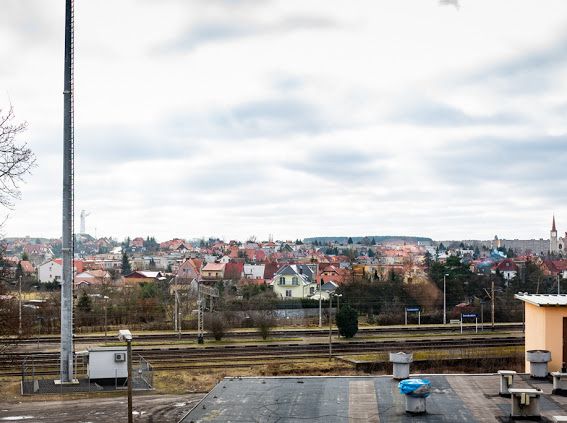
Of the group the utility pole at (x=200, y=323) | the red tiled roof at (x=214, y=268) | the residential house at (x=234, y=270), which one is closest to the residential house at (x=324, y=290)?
the utility pole at (x=200, y=323)

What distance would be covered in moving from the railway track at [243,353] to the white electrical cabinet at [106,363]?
300cm

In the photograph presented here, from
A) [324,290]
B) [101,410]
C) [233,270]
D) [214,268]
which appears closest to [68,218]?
[101,410]

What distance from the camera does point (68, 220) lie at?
92.7 ft

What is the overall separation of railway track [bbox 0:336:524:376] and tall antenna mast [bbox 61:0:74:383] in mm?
3891

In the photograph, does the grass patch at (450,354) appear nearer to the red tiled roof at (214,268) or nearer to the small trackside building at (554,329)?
the small trackside building at (554,329)

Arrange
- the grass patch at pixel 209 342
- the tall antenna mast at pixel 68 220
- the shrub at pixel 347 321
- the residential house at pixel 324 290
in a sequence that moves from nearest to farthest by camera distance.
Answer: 1. the tall antenna mast at pixel 68 220
2. the grass patch at pixel 209 342
3. the shrub at pixel 347 321
4. the residential house at pixel 324 290

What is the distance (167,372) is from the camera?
3059 centimetres

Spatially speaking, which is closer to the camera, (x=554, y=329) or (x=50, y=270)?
(x=554, y=329)

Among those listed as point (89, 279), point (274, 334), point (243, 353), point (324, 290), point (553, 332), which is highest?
point (553, 332)

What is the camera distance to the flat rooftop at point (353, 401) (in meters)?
14.3

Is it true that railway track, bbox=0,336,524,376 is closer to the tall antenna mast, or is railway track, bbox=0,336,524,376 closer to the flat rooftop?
the tall antenna mast

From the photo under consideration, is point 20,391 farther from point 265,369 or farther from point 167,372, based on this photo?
point 265,369

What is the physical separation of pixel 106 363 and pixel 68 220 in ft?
19.1

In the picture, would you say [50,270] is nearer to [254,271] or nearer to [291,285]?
[254,271]
